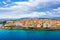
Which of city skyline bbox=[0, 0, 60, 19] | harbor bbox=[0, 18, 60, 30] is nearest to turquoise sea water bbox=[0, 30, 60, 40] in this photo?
harbor bbox=[0, 18, 60, 30]

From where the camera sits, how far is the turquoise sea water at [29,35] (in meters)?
3.63

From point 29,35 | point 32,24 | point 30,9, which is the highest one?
point 30,9

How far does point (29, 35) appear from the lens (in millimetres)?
3658

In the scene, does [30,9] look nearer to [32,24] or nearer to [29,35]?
[32,24]

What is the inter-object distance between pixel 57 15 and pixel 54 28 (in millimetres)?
288

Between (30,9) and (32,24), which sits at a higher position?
(30,9)

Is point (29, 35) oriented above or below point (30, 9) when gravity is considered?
below

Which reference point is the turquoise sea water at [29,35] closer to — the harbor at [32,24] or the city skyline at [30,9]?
the harbor at [32,24]

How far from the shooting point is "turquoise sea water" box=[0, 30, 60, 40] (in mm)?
3628

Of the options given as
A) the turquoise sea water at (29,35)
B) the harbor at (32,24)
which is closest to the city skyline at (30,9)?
the harbor at (32,24)

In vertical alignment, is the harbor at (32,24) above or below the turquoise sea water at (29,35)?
above

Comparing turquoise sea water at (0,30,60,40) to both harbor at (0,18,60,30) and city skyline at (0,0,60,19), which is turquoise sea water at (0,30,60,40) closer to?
harbor at (0,18,60,30)

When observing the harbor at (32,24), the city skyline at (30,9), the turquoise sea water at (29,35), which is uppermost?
the city skyline at (30,9)

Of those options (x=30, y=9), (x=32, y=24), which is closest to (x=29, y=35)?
(x=32, y=24)
